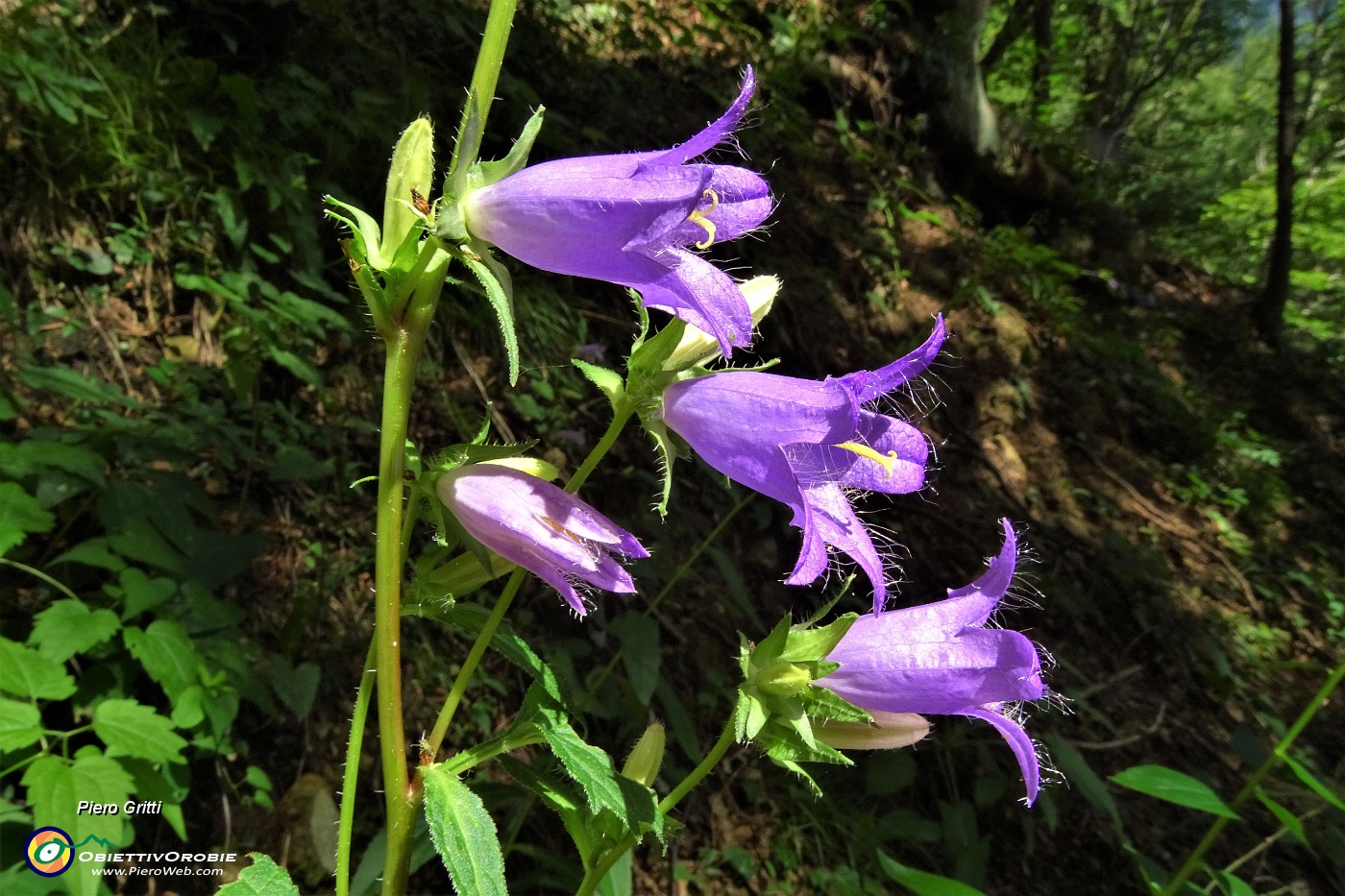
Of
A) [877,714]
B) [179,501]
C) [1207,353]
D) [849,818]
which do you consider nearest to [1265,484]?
[1207,353]

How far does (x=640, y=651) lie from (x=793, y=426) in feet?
5.44

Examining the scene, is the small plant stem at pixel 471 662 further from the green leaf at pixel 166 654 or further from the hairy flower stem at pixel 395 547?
the green leaf at pixel 166 654

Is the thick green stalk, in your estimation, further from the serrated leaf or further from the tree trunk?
the tree trunk

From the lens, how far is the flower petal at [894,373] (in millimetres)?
1179

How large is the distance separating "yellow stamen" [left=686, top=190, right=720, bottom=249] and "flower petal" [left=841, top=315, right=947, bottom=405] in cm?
28

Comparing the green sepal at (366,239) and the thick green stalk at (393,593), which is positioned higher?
the green sepal at (366,239)

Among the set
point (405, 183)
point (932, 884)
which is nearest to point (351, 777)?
point (405, 183)

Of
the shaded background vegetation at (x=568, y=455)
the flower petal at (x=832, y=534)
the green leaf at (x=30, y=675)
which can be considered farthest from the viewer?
the shaded background vegetation at (x=568, y=455)

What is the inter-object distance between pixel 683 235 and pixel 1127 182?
1596 centimetres

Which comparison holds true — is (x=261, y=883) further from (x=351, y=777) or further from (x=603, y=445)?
(x=603, y=445)

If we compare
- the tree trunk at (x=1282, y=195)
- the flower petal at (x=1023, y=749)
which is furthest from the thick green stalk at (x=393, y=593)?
the tree trunk at (x=1282, y=195)

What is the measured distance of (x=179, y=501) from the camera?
91.4 inches

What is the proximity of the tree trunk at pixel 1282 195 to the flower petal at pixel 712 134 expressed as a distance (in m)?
12.5

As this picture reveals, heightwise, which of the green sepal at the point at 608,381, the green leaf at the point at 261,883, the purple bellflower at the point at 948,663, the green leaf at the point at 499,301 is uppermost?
the green leaf at the point at 499,301
